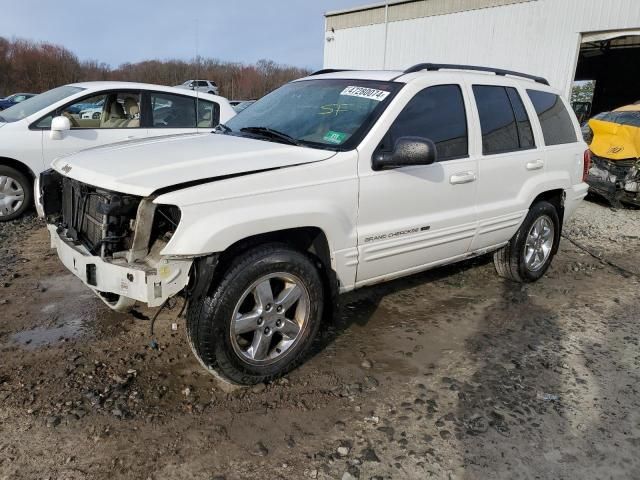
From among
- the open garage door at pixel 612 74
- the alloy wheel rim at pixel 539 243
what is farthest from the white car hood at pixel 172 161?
the open garage door at pixel 612 74

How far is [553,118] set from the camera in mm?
4922

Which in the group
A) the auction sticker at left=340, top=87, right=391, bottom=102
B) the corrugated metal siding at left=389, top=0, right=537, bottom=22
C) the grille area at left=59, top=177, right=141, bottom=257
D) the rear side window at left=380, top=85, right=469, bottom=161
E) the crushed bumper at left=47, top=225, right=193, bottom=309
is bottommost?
the crushed bumper at left=47, top=225, right=193, bottom=309

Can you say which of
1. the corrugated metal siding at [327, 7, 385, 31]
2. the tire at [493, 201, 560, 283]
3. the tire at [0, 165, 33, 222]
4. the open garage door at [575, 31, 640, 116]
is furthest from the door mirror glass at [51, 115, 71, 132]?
the open garage door at [575, 31, 640, 116]

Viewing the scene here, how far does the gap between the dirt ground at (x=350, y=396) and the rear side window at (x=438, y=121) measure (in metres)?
1.40

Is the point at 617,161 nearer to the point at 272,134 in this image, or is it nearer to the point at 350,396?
the point at 272,134

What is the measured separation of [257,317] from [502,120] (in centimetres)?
267

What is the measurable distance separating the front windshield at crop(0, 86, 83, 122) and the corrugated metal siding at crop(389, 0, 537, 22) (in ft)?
48.8

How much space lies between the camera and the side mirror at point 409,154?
3.20 m

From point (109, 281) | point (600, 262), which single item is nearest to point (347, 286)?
point (109, 281)

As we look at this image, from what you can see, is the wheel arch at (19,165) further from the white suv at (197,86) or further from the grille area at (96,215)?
the grille area at (96,215)

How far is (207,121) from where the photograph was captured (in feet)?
24.6

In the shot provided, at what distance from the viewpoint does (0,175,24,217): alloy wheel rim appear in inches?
242

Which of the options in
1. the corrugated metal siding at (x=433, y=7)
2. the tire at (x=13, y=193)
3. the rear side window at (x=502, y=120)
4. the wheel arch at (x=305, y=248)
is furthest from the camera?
the corrugated metal siding at (x=433, y=7)

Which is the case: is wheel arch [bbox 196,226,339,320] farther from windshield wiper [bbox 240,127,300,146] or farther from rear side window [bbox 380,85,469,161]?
rear side window [bbox 380,85,469,161]
